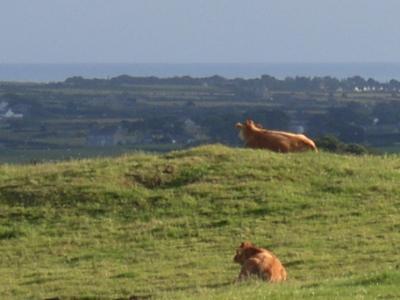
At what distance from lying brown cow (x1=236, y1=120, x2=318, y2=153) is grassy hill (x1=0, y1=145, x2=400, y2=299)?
792 mm

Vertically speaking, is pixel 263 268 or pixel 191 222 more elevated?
pixel 263 268

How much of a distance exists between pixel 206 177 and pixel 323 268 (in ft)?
20.1

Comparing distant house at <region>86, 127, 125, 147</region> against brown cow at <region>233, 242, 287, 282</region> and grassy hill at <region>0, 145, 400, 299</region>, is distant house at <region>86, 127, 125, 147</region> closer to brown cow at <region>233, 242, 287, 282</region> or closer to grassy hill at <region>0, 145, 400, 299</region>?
grassy hill at <region>0, 145, 400, 299</region>

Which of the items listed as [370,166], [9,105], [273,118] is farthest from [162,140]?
[370,166]

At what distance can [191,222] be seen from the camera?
19.7 m

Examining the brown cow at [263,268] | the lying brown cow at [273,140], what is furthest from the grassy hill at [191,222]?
the lying brown cow at [273,140]

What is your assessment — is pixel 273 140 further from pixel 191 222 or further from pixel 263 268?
pixel 263 268

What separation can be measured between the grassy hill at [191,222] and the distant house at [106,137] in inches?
1446

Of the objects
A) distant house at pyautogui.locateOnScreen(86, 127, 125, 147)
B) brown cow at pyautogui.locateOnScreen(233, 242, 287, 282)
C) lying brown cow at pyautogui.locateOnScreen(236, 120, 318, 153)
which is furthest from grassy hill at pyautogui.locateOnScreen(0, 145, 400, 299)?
distant house at pyautogui.locateOnScreen(86, 127, 125, 147)

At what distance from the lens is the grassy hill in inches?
615

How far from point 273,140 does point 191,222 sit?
5086 millimetres

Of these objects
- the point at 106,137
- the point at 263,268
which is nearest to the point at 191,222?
the point at 263,268

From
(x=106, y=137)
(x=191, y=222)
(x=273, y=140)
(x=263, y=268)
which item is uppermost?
(x=273, y=140)

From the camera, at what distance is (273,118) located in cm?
5756
